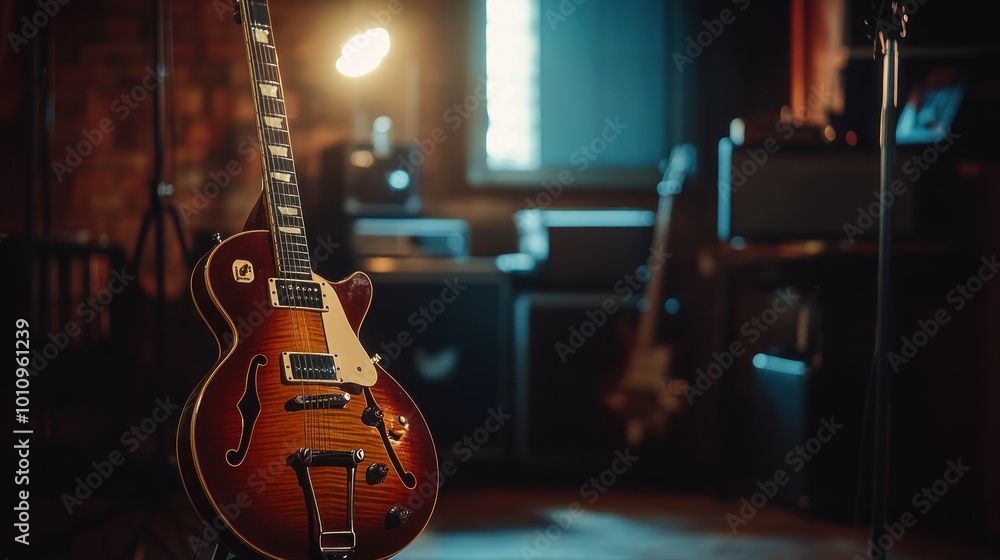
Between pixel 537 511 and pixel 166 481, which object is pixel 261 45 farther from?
pixel 537 511

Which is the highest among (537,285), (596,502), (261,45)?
(261,45)

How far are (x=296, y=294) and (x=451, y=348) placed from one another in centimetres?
177

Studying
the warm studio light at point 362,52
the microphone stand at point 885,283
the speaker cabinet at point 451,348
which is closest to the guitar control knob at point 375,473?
the microphone stand at point 885,283

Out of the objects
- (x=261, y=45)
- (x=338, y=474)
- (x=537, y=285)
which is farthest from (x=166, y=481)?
(x=537, y=285)

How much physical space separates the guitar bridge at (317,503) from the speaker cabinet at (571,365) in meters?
1.91

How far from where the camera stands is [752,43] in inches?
157

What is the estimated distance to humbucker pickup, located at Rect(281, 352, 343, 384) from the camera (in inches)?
69.6

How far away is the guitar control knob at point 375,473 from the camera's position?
5.99 ft

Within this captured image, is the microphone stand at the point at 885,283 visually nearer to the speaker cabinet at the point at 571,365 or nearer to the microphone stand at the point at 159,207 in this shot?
the microphone stand at the point at 159,207

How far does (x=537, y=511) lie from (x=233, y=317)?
1.74 meters

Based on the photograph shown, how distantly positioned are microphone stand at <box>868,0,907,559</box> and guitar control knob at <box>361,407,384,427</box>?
0.99 meters

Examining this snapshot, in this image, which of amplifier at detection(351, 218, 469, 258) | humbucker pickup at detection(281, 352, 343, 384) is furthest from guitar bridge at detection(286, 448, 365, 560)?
amplifier at detection(351, 218, 469, 258)

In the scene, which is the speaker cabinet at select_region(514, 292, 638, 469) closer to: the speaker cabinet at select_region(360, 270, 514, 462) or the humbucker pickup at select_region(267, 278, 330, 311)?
the speaker cabinet at select_region(360, 270, 514, 462)

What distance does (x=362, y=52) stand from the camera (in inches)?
102
